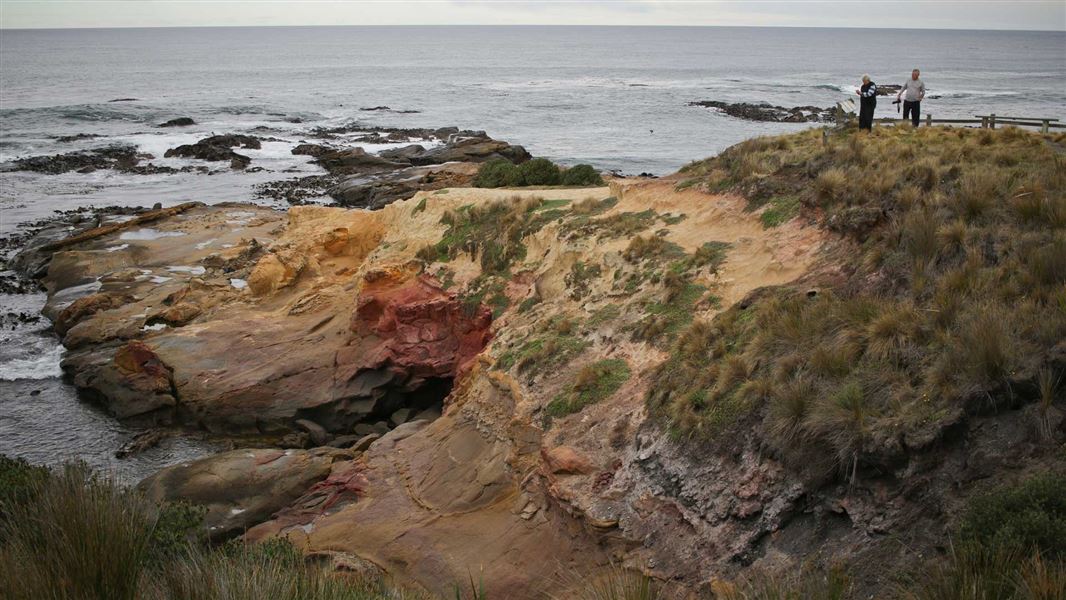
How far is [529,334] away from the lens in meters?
14.4

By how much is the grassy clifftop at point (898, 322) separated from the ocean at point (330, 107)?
12191 millimetres

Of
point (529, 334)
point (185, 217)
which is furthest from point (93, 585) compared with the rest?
point (185, 217)

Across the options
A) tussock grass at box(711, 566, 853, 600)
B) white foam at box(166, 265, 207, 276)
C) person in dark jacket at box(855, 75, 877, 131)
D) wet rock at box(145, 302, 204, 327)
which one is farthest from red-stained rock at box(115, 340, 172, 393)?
person in dark jacket at box(855, 75, 877, 131)

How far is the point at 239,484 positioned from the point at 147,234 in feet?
64.7

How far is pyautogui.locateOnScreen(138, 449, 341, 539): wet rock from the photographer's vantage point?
13.0 m

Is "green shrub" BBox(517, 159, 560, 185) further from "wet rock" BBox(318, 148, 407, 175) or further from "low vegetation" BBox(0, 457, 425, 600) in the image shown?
"wet rock" BBox(318, 148, 407, 175)

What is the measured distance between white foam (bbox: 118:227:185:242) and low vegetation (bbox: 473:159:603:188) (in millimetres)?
12001

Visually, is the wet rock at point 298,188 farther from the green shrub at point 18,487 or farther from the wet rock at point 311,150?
the green shrub at point 18,487

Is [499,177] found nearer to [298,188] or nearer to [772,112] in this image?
[298,188]

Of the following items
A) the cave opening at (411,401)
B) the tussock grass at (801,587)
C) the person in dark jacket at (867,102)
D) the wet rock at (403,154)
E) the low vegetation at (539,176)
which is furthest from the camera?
the wet rock at (403,154)

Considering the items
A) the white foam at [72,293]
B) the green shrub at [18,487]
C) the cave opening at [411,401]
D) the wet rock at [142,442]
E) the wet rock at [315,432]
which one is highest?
the green shrub at [18,487]

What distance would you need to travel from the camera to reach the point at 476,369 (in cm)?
1477

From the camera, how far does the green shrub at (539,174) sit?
24078 mm

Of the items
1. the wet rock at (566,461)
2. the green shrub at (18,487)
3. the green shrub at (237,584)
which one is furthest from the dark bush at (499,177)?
the green shrub at (237,584)
